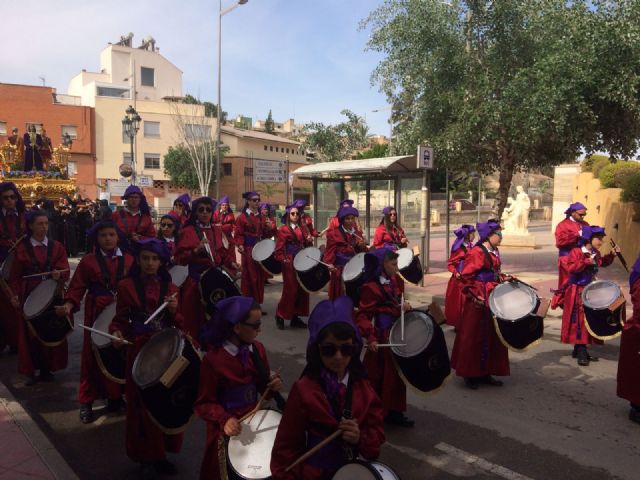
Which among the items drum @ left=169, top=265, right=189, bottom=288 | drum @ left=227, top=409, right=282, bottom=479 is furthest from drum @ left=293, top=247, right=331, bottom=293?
drum @ left=227, top=409, right=282, bottom=479

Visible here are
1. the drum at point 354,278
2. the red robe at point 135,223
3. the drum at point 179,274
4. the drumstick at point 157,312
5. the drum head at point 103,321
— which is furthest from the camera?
the red robe at point 135,223

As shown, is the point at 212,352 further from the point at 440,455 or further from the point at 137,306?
the point at 440,455

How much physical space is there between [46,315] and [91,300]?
2.35 ft

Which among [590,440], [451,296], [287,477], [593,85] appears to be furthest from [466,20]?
[287,477]

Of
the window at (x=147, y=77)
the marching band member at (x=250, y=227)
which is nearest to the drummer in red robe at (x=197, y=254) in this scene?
the marching band member at (x=250, y=227)

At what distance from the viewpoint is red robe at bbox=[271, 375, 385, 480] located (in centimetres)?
264

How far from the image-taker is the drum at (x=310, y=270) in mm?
8344

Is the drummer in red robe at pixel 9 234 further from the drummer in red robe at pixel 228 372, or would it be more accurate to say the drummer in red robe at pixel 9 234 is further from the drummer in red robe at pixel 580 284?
the drummer in red robe at pixel 580 284

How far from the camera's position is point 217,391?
123 inches

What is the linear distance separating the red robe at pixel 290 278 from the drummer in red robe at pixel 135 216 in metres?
2.02

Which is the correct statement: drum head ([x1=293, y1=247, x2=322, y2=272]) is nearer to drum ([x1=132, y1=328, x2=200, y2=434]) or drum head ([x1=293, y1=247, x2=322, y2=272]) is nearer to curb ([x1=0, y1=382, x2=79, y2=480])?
curb ([x1=0, y1=382, x2=79, y2=480])

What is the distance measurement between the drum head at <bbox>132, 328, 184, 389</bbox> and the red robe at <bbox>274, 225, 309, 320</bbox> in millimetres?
5130

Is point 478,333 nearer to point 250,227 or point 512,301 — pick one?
point 512,301

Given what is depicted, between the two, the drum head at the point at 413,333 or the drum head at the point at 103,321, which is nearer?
the drum head at the point at 413,333
